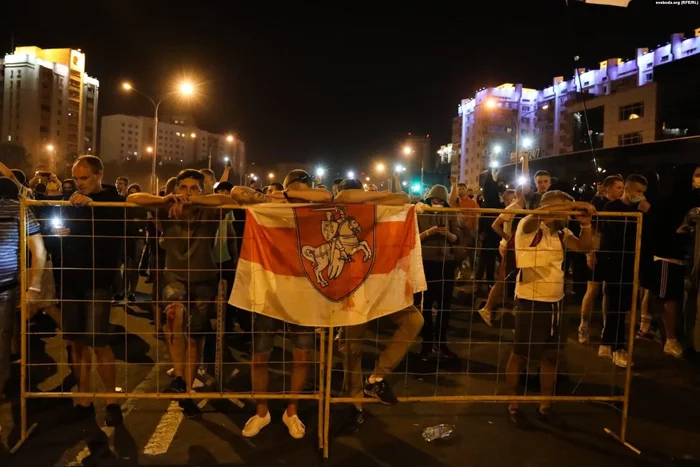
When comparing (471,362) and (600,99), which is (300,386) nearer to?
(471,362)

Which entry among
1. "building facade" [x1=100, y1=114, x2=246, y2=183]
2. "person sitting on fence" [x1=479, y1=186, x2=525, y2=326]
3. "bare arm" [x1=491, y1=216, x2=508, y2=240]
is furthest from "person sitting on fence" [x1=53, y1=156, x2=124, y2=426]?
"building facade" [x1=100, y1=114, x2=246, y2=183]

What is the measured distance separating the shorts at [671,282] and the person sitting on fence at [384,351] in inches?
A: 152

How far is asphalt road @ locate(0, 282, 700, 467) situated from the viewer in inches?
153

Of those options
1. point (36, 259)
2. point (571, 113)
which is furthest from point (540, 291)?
point (571, 113)

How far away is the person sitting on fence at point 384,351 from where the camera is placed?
13.6 ft

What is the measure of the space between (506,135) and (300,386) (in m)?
102

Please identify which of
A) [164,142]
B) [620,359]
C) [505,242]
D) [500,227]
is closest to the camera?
[620,359]

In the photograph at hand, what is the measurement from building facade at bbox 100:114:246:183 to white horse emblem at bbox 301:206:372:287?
89022 millimetres

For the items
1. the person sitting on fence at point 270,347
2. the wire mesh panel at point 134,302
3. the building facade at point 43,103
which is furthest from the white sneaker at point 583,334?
the building facade at point 43,103

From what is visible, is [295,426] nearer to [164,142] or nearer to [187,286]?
[187,286]

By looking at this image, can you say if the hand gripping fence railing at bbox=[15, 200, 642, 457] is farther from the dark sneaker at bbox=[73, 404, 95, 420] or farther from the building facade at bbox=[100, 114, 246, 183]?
the building facade at bbox=[100, 114, 246, 183]

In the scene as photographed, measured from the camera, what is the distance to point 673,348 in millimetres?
6402

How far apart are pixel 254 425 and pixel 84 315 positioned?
1.74m

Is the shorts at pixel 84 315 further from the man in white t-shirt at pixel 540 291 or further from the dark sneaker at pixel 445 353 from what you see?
the dark sneaker at pixel 445 353
